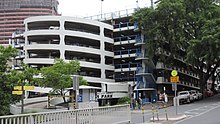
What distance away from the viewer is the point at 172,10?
1805 inches

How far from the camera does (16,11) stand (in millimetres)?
122250

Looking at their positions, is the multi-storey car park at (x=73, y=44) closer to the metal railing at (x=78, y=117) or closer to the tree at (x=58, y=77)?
the tree at (x=58, y=77)

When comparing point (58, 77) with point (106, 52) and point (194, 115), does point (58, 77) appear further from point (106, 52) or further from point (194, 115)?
point (106, 52)

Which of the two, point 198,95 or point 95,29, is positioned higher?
point 95,29

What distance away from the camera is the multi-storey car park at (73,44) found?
5588 cm

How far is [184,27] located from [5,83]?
1112 inches

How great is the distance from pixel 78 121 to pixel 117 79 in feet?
158

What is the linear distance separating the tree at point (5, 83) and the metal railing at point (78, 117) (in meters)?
12.6

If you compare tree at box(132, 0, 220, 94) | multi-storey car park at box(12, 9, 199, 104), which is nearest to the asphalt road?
tree at box(132, 0, 220, 94)

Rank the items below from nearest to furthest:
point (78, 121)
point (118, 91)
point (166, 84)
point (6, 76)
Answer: point (78, 121), point (6, 76), point (118, 91), point (166, 84)

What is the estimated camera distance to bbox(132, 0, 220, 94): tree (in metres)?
43.3

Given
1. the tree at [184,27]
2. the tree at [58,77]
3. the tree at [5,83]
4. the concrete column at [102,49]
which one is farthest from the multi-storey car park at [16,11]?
the tree at [5,83]

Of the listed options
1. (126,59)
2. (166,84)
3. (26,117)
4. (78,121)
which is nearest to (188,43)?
(166,84)

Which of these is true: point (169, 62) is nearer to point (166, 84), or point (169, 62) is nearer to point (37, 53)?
point (166, 84)
